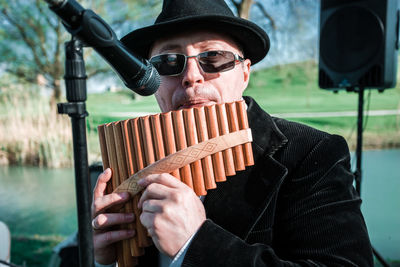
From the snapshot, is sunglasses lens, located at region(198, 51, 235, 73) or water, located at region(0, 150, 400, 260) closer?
sunglasses lens, located at region(198, 51, 235, 73)


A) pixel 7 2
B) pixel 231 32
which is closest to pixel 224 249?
pixel 231 32

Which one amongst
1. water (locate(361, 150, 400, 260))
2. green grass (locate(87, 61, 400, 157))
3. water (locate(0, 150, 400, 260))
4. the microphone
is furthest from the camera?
Result: green grass (locate(87, 61, 400, 157))

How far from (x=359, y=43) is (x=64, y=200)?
5.29 m

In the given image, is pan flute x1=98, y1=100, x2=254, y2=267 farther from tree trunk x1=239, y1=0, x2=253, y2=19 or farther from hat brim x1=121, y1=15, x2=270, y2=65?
tree trunk x1=239, y1=0, x2=253, y2=19

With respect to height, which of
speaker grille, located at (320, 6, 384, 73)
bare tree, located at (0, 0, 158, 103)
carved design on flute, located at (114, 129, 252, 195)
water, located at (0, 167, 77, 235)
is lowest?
water, located at (0, 167, 77, 235)

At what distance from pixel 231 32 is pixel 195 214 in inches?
41.0

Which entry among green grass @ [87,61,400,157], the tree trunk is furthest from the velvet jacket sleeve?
the tree trunk

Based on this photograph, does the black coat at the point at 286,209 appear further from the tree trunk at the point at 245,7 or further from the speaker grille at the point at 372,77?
the tree trunk at the point at 245,7

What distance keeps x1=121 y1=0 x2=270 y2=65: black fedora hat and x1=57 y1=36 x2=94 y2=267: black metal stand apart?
820 mm

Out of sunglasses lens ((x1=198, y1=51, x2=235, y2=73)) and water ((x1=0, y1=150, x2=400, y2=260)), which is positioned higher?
sunglasses lens ((x1=198, y1=51, x2=235, y2=73))

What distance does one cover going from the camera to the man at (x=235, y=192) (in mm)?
1085

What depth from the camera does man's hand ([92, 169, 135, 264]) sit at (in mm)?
1224

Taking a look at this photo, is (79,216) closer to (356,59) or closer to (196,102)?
(196,102)

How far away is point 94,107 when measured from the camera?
553cm
